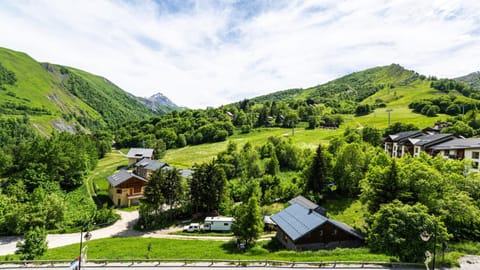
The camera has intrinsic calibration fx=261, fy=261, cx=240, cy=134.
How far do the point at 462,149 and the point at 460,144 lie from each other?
5.99ft

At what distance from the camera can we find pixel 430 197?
31141 mm

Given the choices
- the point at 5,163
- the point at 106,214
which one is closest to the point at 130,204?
the point at 106,214

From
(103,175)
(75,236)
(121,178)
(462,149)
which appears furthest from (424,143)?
(103,175)

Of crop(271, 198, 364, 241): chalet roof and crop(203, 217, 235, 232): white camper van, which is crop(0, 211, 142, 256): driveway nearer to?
crop(203, 217, 235, 232): white camper van

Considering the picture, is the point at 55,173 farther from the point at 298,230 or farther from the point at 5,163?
the point at 298,230

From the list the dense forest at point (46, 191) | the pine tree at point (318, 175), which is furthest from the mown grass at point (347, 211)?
the dense forest at point (46, 191)

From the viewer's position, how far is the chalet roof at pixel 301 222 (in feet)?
104

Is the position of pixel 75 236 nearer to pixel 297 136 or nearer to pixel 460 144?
pixel 460 144

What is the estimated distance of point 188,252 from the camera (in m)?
30.6

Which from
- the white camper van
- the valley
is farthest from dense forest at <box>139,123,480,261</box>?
the white camper van

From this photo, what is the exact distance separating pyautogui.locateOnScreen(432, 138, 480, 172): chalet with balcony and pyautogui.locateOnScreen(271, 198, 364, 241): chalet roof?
107 ft

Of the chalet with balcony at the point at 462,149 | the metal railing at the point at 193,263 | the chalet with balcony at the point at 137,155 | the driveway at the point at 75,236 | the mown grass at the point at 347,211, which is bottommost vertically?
the driveway at the point at 75,236

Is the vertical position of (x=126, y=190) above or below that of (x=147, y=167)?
below

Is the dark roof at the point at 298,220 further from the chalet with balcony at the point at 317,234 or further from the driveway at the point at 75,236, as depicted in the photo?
the driveway at the point at 75,236
